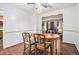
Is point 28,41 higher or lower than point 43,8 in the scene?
lower

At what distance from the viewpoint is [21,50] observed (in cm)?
173

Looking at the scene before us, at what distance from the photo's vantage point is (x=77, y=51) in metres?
1.70

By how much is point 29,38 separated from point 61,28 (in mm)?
642

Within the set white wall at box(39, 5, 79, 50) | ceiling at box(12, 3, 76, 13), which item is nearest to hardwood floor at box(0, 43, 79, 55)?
white wall at box(39, 5, 79, 50)

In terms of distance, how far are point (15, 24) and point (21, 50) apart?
20.1 inches

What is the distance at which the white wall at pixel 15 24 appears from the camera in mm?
1831

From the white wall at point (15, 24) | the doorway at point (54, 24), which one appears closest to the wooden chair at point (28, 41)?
the white wall at point (15, 24)

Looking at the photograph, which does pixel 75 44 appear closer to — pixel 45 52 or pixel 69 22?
pixel 69 22

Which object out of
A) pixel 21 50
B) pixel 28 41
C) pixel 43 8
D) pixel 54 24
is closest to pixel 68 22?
pixel 54 24

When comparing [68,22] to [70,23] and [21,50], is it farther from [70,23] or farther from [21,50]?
[21,50]

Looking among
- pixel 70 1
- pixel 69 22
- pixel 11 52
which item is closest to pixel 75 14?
pixel 69 22

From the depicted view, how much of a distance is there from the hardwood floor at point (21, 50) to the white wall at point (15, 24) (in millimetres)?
105

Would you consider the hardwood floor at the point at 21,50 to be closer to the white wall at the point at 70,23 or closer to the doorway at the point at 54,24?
the white wall at the point at 70,23

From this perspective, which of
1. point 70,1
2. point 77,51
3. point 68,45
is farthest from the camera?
point 68,45
